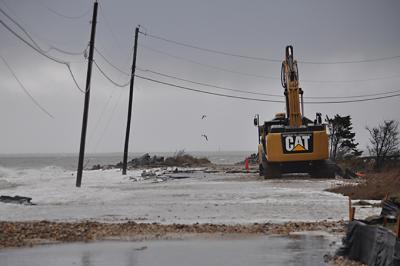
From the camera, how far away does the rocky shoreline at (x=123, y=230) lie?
11.4 m

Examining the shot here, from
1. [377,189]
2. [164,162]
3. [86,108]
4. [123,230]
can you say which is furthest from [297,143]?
[164,162]

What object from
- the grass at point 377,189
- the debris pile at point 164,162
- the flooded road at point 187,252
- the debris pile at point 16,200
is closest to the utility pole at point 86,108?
the debris pile at point 16,200

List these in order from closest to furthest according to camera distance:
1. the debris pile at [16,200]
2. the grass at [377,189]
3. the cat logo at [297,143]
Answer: the grass at [377,189] < the debris pile at [16,200] < the cat logo at [297,143]

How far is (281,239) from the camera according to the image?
10.9 m

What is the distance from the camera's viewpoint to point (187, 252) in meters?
9.79

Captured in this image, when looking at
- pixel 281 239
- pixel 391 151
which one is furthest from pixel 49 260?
pixel 391 151

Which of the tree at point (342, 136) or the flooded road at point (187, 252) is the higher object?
the tree at point (342, 136)

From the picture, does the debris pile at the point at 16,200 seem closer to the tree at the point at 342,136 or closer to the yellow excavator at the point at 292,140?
the yellow excavator at the point at 292,140

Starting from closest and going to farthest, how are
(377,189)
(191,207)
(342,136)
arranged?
1. (191,207)
2. (377,189)
3. (342,136)

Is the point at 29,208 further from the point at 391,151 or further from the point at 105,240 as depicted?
the point at 391,151

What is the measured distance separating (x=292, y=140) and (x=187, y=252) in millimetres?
21269

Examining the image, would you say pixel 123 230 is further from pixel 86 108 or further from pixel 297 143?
pixel 297 143

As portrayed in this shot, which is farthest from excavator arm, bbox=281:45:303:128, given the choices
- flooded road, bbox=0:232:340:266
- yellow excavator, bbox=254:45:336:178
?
flooded road, bbox=0:232:340:266

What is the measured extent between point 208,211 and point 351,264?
841 cm
